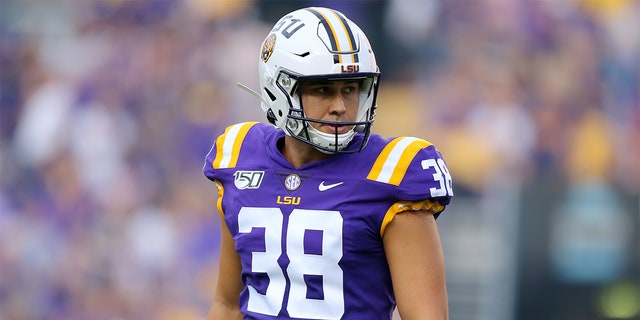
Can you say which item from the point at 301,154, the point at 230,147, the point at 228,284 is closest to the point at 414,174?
the point at 301,154

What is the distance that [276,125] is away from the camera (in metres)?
3.14

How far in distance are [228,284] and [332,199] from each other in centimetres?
57

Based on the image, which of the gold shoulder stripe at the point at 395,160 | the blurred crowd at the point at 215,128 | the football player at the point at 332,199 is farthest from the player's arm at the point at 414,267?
the blurred crowd at the point at 215,128

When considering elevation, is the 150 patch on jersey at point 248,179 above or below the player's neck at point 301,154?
below

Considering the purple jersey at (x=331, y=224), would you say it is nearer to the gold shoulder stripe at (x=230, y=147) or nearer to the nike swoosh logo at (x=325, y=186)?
the nike swoosh logo at (x=325, y=186)

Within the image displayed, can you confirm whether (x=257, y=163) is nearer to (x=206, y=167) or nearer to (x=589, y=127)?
(x=206, y=167)

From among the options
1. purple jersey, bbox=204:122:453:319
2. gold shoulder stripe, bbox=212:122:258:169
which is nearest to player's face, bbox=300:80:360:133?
purple jersey, bbox=204:122:453:319

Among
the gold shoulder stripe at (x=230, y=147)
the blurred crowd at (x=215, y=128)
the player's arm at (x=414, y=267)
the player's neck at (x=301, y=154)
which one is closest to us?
the player's arm at (x=414, y=267)

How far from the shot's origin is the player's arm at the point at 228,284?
10.7ft

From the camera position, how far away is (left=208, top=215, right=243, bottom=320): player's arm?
3.27 metres

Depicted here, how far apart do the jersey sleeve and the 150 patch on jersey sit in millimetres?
358

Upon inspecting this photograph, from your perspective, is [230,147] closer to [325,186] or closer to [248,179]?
[248,179]

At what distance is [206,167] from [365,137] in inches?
22.9

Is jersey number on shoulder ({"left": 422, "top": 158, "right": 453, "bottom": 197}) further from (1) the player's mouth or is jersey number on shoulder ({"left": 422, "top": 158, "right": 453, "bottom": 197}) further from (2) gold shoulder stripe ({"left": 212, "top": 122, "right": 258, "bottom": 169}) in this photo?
(2) gold shoulder stripe ({"left": 212, "top": 122, "right": 258, "bottom": 169})
